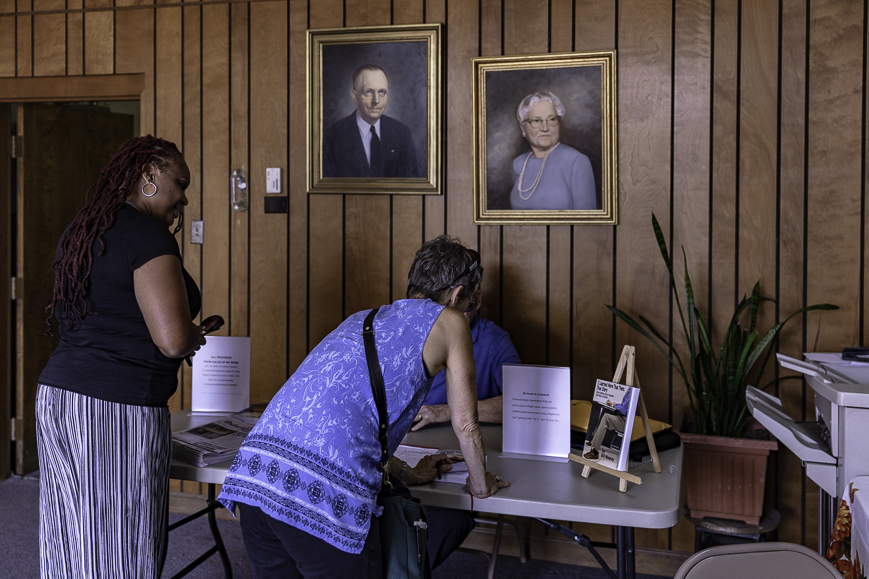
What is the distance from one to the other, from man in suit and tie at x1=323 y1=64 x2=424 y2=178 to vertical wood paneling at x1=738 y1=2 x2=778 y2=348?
57.0 inches

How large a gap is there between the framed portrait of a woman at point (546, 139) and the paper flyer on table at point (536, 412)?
48.9 inches

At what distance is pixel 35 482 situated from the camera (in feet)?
13.8

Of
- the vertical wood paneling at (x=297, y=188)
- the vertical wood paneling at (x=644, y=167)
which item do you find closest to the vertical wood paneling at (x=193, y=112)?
the vertical wood paneling at (x=297, y=188)

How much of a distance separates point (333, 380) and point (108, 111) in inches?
158

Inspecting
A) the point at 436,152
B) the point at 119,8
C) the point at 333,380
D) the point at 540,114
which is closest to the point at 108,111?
the point at 119,8

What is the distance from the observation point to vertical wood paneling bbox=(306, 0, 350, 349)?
11.6 ft

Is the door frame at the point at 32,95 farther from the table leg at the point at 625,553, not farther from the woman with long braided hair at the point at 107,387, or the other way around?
the table leg at the point at 625,553

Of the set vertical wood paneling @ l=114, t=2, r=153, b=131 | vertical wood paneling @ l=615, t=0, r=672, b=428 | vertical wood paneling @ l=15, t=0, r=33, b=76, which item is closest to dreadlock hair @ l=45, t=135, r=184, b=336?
vertical wood paneling @ l=114, t=2, r=153, b=131

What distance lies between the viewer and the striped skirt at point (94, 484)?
6.22 ft

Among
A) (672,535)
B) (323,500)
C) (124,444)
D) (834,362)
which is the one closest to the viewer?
(323,500)

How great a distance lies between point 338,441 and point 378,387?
15cm

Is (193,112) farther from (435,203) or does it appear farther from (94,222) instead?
(94,222)

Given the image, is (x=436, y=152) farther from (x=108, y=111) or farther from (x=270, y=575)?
(x=108, y=111)

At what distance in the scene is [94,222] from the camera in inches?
76.7
